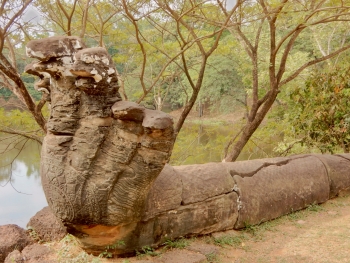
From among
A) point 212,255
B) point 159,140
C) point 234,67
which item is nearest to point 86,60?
point 159,140

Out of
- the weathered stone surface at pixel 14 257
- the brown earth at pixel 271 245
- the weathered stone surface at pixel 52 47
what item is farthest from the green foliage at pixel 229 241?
the weathered stone surface at pixel 52 47

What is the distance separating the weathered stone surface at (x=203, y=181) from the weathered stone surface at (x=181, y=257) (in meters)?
0.46

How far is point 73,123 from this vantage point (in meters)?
2.56

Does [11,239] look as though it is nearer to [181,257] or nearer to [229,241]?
[181,257]

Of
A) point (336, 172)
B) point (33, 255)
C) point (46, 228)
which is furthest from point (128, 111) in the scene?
point (336, 172)

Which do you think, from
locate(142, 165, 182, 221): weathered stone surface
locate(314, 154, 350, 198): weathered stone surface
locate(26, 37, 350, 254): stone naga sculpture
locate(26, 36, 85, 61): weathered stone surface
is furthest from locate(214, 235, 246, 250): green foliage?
locate(26, 36, 85, 61): weathered stone surface

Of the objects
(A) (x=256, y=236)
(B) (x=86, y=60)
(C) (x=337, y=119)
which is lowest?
(A) (x=256, y=236)

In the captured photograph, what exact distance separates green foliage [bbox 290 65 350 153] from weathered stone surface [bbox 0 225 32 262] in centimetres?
458

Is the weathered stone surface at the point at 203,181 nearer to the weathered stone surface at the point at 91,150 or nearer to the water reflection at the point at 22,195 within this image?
the weathered stone surface at the point at 91,150

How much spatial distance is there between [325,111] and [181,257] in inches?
152

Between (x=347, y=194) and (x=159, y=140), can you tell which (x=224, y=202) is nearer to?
(x=159, y=140)

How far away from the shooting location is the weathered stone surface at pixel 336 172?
4645 mm

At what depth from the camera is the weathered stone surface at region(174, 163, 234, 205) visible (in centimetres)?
332

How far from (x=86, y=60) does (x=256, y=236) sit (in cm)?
243
